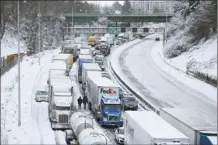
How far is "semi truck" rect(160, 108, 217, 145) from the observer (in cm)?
2073

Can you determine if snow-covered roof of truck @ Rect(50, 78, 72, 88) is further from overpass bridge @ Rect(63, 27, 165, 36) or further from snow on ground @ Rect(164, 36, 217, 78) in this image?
overpass bridge @ Rect(63, 27, 165, 36)

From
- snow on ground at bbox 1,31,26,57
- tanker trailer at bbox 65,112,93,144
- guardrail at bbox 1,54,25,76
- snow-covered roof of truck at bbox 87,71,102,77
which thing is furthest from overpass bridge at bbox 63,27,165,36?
tanker trailer at bbox 65,112,93,144

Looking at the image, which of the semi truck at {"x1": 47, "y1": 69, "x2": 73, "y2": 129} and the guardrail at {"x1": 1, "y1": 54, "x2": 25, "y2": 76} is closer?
the semi truck at {"x1": 47, "y1": 69, "x2": 73, "y2": 129}

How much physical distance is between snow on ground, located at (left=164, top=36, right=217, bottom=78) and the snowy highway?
307 centimetres

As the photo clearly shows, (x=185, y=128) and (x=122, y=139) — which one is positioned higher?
(x=185, y=128)

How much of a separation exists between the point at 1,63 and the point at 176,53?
3075 centimetres

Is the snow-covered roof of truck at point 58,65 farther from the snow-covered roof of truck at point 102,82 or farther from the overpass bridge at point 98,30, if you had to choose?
the overpass bridge at point 98,30

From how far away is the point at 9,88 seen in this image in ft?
145

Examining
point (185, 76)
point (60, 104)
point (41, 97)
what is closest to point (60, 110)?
point (60, 104)

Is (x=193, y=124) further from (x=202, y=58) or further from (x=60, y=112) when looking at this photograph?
(x=202, y=58)

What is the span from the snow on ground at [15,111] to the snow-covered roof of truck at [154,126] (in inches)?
307

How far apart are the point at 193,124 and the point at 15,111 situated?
17.7 metres

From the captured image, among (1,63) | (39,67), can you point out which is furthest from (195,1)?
(1,63)

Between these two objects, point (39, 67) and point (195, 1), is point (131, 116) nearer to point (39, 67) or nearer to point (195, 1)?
point (39, 67)
